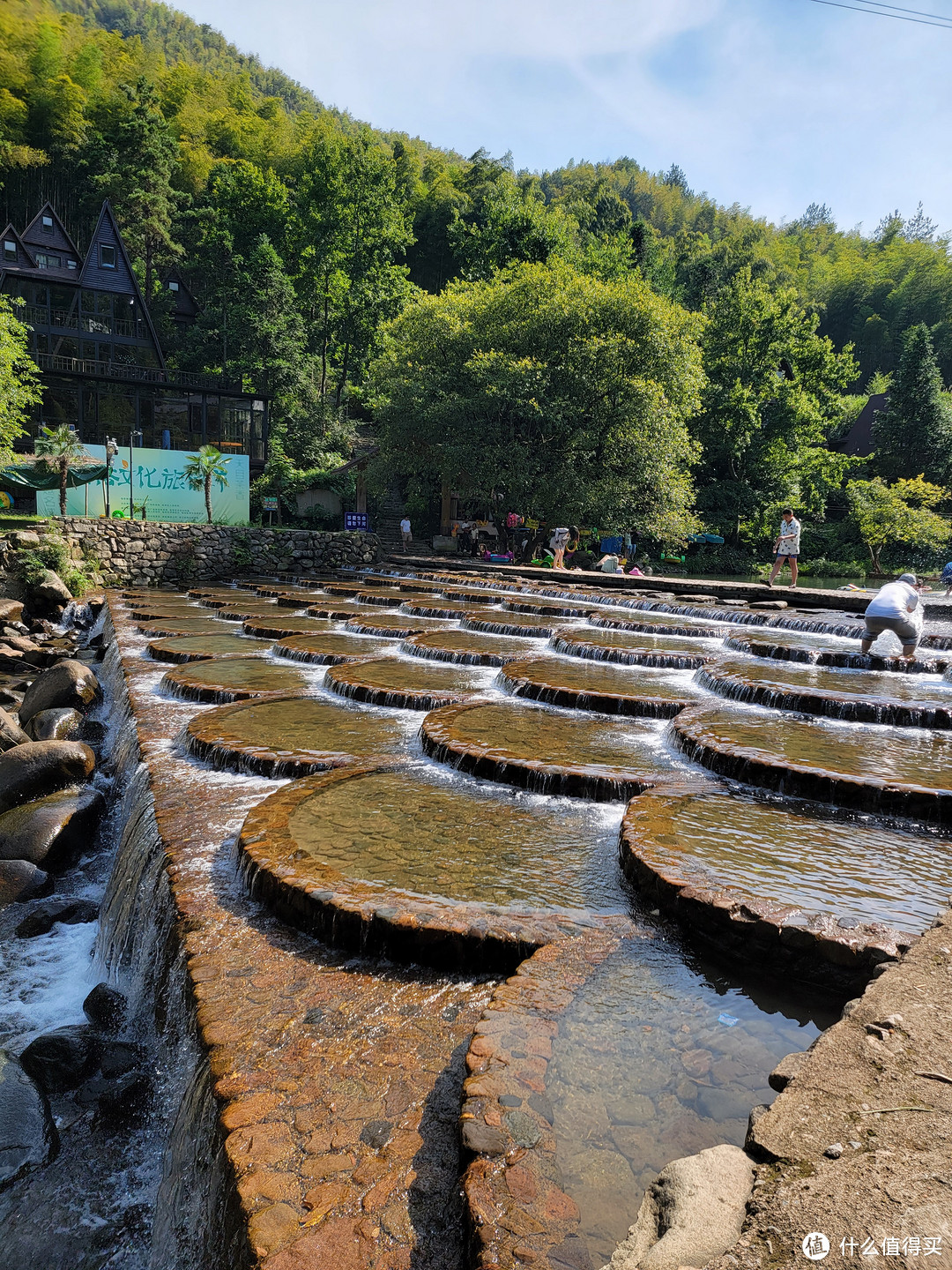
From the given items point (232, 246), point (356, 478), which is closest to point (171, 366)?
point (232, 246)

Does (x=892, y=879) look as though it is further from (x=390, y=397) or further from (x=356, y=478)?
(x=356, y=478)

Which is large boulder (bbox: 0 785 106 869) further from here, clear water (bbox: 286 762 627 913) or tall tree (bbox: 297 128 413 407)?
tall tree (bbox: 297 128 413 407)

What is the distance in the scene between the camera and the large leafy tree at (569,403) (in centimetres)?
2294

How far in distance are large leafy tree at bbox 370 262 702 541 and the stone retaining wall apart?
552 cm

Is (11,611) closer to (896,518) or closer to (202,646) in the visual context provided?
(202,646)

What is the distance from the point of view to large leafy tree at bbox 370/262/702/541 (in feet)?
75.3

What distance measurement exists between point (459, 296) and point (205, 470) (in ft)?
35.7

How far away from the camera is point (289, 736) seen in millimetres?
7355

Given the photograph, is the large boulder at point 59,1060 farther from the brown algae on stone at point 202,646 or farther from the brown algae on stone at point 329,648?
the brown algae on stone at point 202,646

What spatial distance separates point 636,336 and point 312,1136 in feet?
79.6

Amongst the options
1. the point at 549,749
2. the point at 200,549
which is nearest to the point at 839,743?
the point at 549,749

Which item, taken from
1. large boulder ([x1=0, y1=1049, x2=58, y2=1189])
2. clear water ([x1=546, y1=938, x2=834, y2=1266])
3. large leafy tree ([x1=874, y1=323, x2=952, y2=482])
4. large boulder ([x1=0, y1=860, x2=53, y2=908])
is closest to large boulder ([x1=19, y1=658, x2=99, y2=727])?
large boulder ([x1=0, y1=860, x2=53, y2=908])

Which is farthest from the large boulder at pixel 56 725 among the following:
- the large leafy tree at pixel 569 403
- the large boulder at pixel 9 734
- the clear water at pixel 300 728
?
the large leafy tree at pixel 569 403

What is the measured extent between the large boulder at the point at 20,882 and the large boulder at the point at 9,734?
11.2 feet
